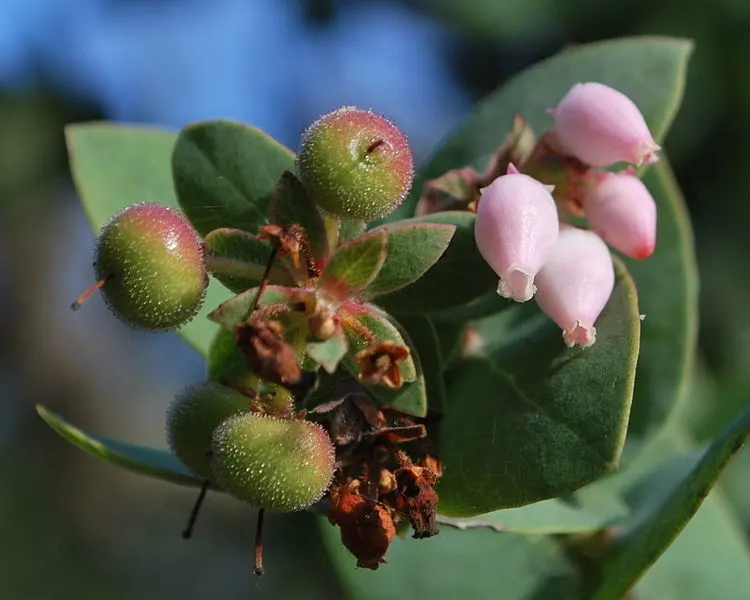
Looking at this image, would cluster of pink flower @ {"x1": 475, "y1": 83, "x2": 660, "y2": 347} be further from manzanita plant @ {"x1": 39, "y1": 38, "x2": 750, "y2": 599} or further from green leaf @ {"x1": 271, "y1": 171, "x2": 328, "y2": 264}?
green leaf @ {"x1": 271, "y1": 171, "x2": 328, "y2": 264}

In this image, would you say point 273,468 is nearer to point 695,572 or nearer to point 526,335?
point 526,335

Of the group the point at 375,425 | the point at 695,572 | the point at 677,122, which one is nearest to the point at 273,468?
the point at 375,425

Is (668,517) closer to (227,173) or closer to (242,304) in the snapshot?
(242,304)

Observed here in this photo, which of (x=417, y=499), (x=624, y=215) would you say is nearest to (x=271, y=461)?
(x=417, y=499)

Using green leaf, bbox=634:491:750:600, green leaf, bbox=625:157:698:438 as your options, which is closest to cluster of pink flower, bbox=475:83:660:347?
green leaf, bbox=625:157:698:438

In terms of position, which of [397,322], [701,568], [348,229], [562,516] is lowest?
[701,568]

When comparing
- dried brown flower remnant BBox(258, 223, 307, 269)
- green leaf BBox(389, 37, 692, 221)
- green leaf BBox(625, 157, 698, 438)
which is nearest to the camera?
dried brown flower remnant BBox(258, 223, 307, 269)
